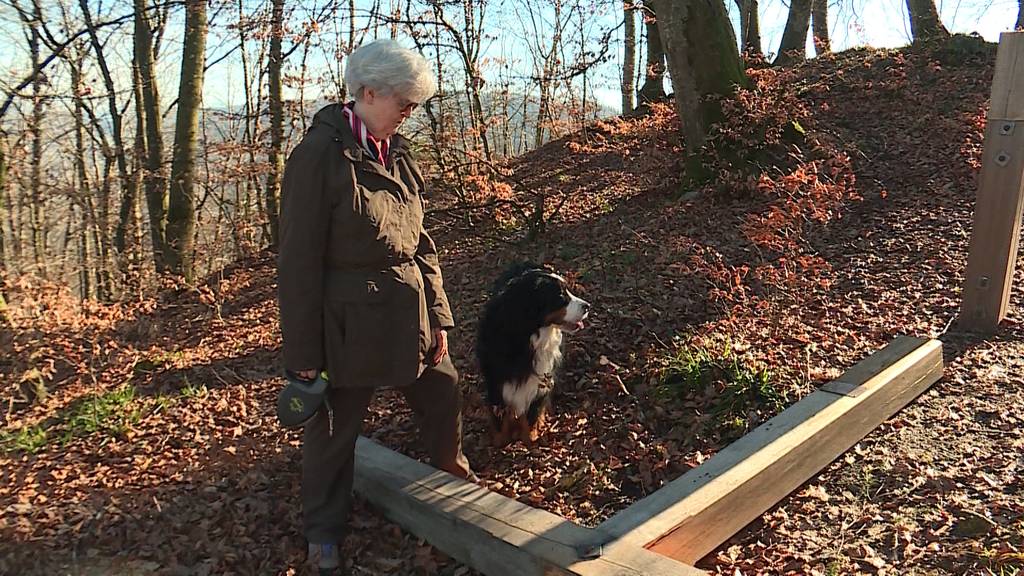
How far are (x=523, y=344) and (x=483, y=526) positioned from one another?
1192mm

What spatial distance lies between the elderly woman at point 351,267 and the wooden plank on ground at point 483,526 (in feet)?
0.91

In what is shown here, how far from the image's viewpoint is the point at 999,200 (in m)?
4.47

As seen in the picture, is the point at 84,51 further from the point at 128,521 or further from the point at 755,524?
the point at 755,524

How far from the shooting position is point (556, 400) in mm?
4254

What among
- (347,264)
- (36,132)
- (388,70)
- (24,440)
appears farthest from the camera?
(36,132)

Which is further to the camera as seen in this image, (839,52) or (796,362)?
(839,52)

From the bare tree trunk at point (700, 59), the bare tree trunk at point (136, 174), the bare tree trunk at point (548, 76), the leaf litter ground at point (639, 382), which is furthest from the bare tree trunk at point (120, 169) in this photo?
the bare tree trunk at point (700, 59)

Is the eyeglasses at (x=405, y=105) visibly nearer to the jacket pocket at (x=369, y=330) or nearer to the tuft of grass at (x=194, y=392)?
the jacket pocket at (x=369, y=330)

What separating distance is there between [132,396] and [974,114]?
9.21 metres

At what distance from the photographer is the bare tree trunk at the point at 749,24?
38.0ft

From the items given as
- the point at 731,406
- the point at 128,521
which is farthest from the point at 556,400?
the point at 128,521

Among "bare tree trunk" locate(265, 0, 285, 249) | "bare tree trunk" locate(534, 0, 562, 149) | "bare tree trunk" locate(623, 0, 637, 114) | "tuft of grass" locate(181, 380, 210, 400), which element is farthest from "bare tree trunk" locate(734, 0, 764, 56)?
"tuft of grass" locate(181, 380, 210, 400)

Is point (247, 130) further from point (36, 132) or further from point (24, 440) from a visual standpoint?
point (24, 440)

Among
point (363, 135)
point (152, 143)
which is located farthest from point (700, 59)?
point (152, 143)
